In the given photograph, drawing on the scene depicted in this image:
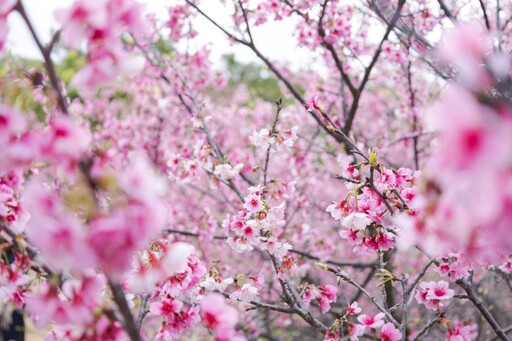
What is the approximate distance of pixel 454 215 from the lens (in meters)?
0.81

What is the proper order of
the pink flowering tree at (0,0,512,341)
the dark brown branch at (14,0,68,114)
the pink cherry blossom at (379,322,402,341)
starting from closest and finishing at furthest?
the pink flowering tree at (0,0,512,341) < the dark brown branch at (14,0,68,114) < the pink cherry blossom at (379,322,402,341)

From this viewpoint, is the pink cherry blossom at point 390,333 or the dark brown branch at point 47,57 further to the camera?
the pink cherry blossom at point 390,333

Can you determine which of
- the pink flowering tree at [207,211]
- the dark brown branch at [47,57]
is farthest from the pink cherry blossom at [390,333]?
the dark brown branch at [47,57]

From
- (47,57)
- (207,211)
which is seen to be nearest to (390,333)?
(47,57)

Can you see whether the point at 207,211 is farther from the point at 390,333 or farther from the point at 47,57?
the point at 47,57

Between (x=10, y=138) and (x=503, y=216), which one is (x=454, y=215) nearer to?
(x=503, y=216)

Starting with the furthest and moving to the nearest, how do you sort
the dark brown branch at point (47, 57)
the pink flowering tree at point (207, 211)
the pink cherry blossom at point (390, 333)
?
the pink cherry blossom at point (390, 333), the dark brown branch at point (47, 57), the pink flowering tree at point (207, 211)

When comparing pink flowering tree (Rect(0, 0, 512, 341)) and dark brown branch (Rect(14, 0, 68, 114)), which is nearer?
pink flowering tree (Rect(0, 0, 512, 341))

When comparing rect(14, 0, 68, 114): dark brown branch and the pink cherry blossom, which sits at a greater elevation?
rect(14, 0, 68, 114): dark brown branch

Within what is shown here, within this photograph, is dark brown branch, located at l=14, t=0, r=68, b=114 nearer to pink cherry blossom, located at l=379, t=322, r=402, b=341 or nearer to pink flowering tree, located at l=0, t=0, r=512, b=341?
pink flowering tree, located at l=0, t=0, r=512, b=341

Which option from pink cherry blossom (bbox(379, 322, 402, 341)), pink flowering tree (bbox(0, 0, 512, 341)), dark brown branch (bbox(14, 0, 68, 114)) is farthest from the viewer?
pink cherry blossom (bbox(379, 322, 402, 341))

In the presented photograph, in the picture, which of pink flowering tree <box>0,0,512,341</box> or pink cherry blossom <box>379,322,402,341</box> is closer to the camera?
pink flowering tree <box>0,0,512,341</box>

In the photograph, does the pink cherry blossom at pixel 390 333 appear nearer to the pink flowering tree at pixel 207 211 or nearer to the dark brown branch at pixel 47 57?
the pink flowering tree at pixel 207 211

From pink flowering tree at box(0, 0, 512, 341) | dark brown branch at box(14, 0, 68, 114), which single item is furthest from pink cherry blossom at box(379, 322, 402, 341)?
dark brown branch at box(14, 0, 68, 114)
